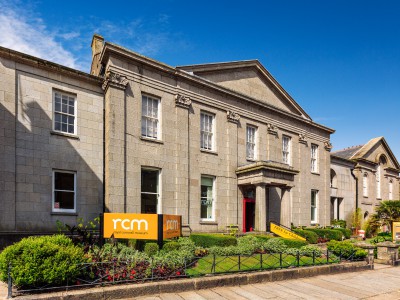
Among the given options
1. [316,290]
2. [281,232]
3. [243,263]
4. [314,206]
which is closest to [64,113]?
[243,263]

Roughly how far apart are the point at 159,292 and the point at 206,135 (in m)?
13.5

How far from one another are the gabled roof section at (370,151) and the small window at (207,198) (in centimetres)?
2217

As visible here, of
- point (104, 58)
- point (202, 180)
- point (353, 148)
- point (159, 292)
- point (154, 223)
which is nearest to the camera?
point (159, 292)

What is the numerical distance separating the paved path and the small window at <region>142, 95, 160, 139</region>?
10.9 meters

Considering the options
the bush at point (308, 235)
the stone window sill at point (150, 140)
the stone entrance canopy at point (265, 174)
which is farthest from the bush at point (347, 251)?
the stone window sill at point (150, 140)

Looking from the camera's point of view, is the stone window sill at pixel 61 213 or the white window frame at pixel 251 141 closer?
the stone window sill at pixel 61 213

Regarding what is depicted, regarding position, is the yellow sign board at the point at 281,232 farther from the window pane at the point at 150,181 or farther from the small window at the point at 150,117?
the small window at the point at 150,117

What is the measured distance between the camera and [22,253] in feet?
28.6

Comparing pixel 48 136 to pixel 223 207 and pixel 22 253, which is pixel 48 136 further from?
pixel 223 207

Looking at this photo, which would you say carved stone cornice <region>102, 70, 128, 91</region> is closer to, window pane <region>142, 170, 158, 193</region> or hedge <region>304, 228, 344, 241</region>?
window pane <region>142, 170, 158, 193</region>

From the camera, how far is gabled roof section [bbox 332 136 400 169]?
124 ft

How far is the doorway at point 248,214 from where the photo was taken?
2309 cm

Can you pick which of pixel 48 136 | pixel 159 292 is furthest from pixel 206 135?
pixel 159 292

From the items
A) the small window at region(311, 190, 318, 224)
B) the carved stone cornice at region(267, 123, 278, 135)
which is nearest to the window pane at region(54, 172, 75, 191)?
the carved stone cornice at region(267, 123, 278, 135)
